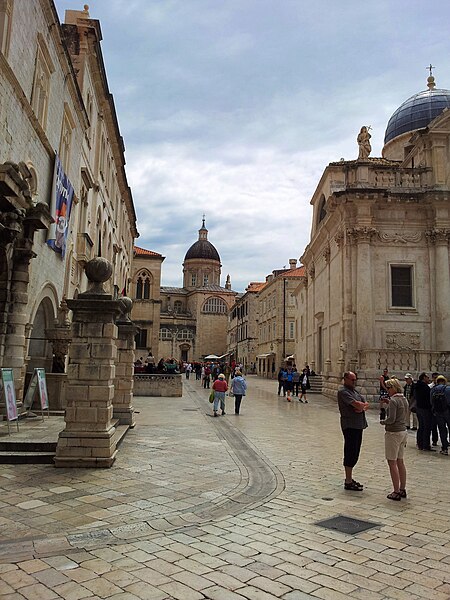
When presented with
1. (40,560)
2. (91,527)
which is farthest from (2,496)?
(40,560)

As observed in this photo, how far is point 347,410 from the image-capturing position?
293 inches

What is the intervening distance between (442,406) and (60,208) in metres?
12.2

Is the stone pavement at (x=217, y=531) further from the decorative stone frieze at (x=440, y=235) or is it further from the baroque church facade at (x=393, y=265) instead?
the decorative stone frieze at (x=440, y=235)

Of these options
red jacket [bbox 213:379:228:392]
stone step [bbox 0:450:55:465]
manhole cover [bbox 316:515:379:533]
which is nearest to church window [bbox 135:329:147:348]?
red jacket [bbox 213:379:228:392]

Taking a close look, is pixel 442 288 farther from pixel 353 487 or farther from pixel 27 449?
pixel 27 449

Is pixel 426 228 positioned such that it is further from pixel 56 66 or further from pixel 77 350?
pixel 77 350

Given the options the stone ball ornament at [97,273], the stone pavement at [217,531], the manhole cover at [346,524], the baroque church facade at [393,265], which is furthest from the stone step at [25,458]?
the baroque church facade at [393,265]

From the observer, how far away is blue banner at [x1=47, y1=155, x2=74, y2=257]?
14828 millimetres

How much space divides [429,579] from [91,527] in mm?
3337

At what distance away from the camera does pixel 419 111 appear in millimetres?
35125

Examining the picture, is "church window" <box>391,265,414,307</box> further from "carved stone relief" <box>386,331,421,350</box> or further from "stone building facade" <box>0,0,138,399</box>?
"stone building facade" <box>0,0,138,399</box>

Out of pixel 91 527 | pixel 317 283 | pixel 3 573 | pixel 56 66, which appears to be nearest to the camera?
pixel 3 573

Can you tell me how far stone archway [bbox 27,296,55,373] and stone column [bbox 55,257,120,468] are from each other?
7.58 metres

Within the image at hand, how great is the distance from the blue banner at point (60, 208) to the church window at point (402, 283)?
56.0 feet
